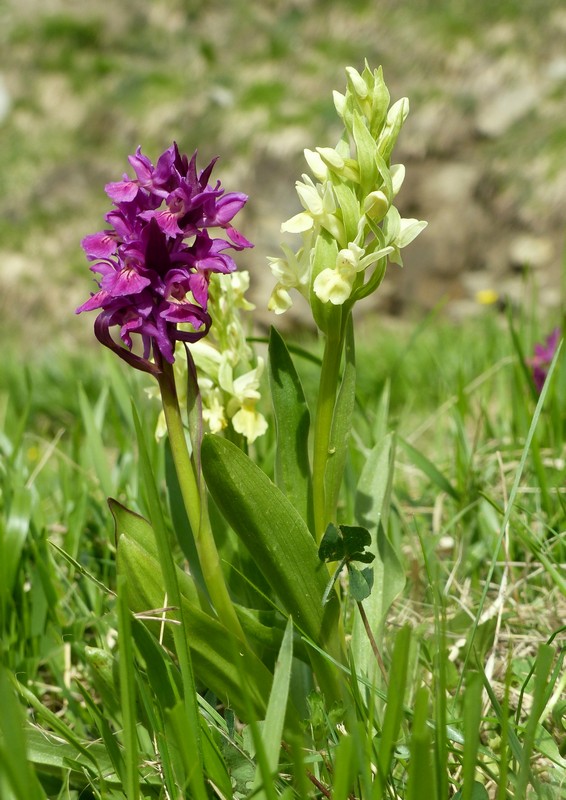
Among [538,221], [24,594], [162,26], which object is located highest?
[162,26]

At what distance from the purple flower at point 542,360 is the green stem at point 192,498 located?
1.11 m

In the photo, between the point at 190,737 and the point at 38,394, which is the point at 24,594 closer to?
the point at 190,737

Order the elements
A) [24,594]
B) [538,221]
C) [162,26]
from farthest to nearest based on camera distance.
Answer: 1. [162,26]
2. [538,221]
3. [24,594]

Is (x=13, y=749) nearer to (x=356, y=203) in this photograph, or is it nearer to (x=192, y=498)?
(x=192, y=498)

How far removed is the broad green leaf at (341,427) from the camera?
965 mm

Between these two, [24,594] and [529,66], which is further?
[529,66]

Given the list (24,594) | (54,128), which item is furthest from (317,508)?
(54,128)

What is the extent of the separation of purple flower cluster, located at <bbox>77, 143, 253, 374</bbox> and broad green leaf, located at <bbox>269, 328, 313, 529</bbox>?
0.16 metres

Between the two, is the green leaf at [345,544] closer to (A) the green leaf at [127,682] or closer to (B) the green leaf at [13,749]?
(A) the green leaf at [127,682]

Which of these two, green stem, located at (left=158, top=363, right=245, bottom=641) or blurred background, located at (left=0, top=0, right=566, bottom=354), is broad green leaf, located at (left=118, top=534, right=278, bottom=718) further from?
blurred background, located at (left=0, top=0, right=566, bottom=354)

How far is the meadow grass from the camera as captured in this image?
2.28 feet

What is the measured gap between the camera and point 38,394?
386 centimetres

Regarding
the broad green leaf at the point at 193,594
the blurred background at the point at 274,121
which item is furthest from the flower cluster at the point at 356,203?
the blurred background at the point at 274,121

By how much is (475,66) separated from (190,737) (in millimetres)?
7452
